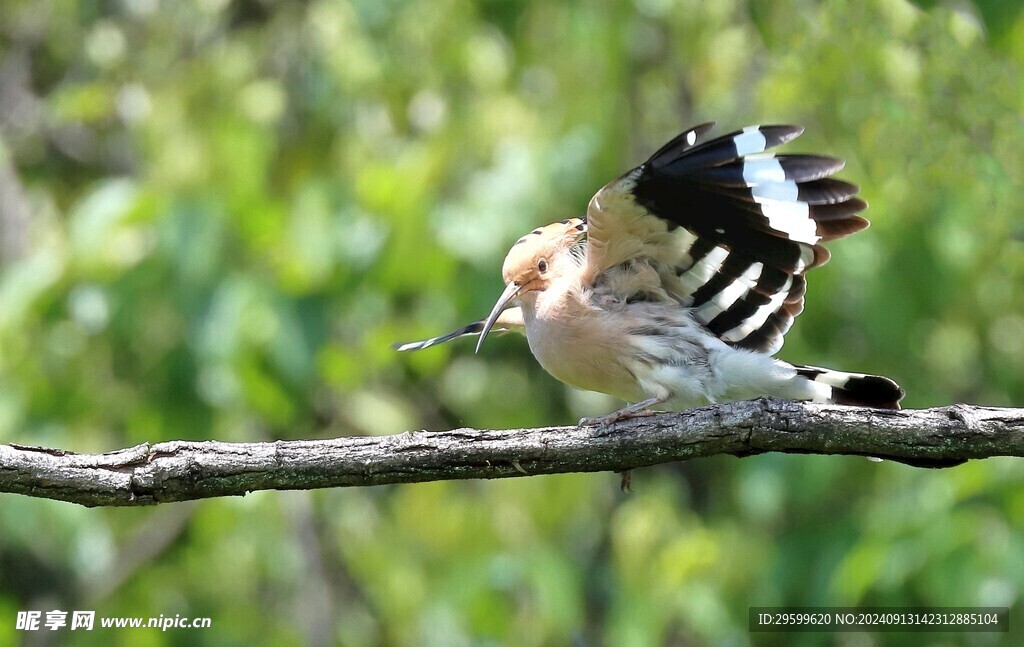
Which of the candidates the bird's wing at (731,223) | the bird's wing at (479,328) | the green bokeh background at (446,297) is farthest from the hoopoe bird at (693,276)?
the green bokeh background at (446,297)

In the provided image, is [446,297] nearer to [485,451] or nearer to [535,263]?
[535,263]

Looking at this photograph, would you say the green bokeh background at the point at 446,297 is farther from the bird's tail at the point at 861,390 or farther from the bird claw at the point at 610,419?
the bird claw at the point at 610,419

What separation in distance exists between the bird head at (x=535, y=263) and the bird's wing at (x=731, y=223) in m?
0.24

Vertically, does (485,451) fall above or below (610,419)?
below

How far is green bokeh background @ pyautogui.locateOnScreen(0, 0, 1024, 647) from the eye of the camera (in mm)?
5969

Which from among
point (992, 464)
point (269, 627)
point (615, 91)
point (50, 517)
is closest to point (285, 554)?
point (269, 627)

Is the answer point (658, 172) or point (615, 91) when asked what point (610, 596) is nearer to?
point (615, 91)

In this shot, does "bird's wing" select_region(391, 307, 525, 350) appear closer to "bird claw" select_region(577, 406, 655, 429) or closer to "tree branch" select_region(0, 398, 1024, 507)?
"bird claw" select_region(577, 406, 655, 429)

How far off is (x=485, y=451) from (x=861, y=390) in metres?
1.63

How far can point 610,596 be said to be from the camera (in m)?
8.70

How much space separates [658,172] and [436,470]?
1399 millimetres

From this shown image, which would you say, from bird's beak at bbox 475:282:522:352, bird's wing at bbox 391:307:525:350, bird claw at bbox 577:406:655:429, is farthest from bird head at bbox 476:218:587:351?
bird claw at bbox 577:406:655:429

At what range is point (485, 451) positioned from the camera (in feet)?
10.9

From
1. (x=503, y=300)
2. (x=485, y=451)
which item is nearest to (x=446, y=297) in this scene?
(x=503, y=300)
